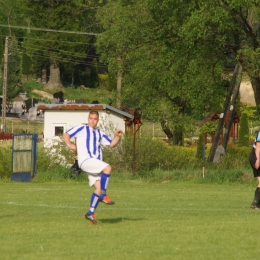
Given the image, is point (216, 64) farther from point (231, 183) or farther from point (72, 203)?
point (72, 203)

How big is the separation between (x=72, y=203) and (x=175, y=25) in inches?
599

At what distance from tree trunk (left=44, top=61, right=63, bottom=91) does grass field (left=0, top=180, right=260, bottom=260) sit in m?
79.7

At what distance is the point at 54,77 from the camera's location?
10156 cm

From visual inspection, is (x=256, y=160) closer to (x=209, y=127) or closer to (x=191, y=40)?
(x=191, y=40)

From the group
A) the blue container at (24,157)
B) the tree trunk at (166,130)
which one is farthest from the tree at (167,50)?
the tree trunk at (166,130)

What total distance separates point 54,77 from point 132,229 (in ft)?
291

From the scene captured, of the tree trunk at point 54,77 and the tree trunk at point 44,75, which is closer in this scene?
the tree trunk at point 54,77

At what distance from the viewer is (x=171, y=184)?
31156 mm

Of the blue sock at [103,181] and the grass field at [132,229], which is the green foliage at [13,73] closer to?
the grass field at [132,229]

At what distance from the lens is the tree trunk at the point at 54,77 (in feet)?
332

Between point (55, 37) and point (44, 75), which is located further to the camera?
point (44, 75)

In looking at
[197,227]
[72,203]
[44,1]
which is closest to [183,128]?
A: [72,203]

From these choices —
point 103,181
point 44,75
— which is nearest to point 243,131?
point 103,181

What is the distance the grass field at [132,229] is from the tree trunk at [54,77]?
79683 millimetres
